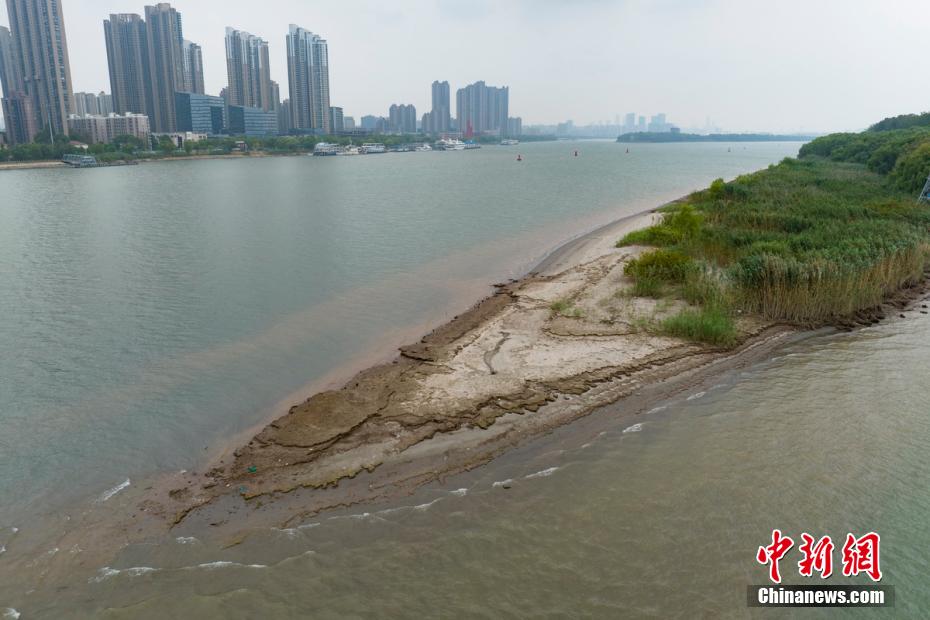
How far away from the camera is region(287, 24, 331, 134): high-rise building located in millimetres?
189875

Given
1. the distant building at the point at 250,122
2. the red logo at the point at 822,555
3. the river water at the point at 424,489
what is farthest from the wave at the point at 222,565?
the distant building at the point at 250,122

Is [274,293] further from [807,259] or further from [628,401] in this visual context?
[807,259]

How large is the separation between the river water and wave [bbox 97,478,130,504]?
80 millimetres

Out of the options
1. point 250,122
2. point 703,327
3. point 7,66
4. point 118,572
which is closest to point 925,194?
point 703,327

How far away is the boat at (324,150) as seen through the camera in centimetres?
14525

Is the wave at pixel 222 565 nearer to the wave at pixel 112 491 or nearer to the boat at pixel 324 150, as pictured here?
the wave at pixel 112 491

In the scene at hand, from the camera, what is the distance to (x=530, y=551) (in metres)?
7.71

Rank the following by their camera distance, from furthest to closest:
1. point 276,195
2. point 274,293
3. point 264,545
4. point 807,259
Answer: point 276,195 → point 274,293 → point 807,259 → point 264,545

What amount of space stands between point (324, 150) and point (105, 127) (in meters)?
50.6

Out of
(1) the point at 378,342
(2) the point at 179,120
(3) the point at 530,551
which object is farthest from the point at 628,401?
(2) the point at 179,120

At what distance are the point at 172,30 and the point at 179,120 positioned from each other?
2813 cm

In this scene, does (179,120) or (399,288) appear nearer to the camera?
(399,288)

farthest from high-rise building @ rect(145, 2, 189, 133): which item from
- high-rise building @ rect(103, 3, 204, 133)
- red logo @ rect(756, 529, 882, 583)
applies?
red logo @ rect(756, 529, 882, 583)

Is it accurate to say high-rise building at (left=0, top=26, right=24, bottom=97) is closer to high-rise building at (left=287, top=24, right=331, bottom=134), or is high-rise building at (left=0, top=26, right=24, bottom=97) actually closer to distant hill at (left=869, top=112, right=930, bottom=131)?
high-rise building at (left=287, top=24, right=331, bottom=134)
